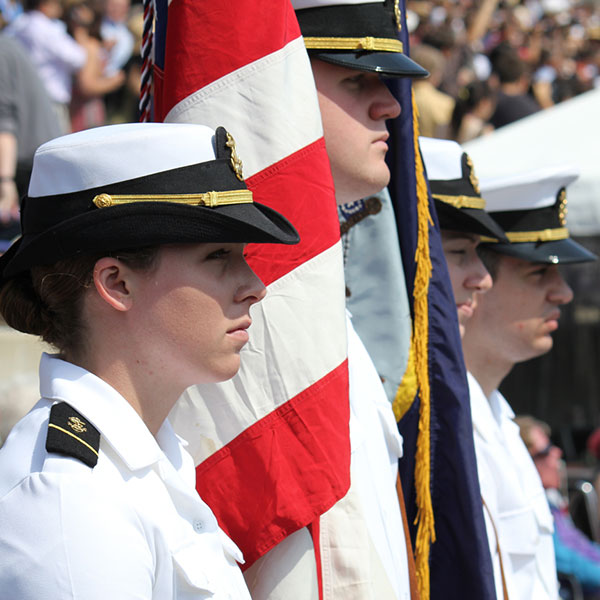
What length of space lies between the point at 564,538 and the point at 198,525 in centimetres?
411

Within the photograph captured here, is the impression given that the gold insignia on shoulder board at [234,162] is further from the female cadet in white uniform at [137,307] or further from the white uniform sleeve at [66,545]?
the white uniform sleeve at [66,545]

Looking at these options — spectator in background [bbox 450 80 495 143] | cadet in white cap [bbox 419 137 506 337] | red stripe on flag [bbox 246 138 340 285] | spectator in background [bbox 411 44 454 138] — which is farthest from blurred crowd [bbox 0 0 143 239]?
spectator in background [bbox 450 80 495 143]

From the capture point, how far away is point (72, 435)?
164 cm

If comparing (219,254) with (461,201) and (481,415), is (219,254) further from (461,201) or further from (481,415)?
(481,415)

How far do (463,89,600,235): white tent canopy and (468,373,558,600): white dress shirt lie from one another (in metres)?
2.94

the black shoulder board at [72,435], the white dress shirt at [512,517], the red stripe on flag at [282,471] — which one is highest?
the black shoulder board at [72,435]

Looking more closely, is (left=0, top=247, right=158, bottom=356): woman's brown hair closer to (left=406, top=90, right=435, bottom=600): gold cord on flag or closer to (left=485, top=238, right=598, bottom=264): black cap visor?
(left=406, top=90, right=435, bottom=600): gold cord on flag

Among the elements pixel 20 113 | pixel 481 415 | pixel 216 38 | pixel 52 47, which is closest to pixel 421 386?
pixel 481 415

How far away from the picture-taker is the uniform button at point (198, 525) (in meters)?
1.83

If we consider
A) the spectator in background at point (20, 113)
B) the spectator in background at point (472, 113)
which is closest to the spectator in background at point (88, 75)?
the spectator in background at point (20, 113)

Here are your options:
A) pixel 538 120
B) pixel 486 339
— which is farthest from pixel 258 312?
pixel 538 120

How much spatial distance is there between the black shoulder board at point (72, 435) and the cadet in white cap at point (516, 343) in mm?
1952

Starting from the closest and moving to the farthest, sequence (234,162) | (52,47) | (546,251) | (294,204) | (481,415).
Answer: (234,162)
(294,204)
(481,415)
(546,251)
(52,47)

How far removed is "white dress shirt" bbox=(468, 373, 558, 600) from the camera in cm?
342
